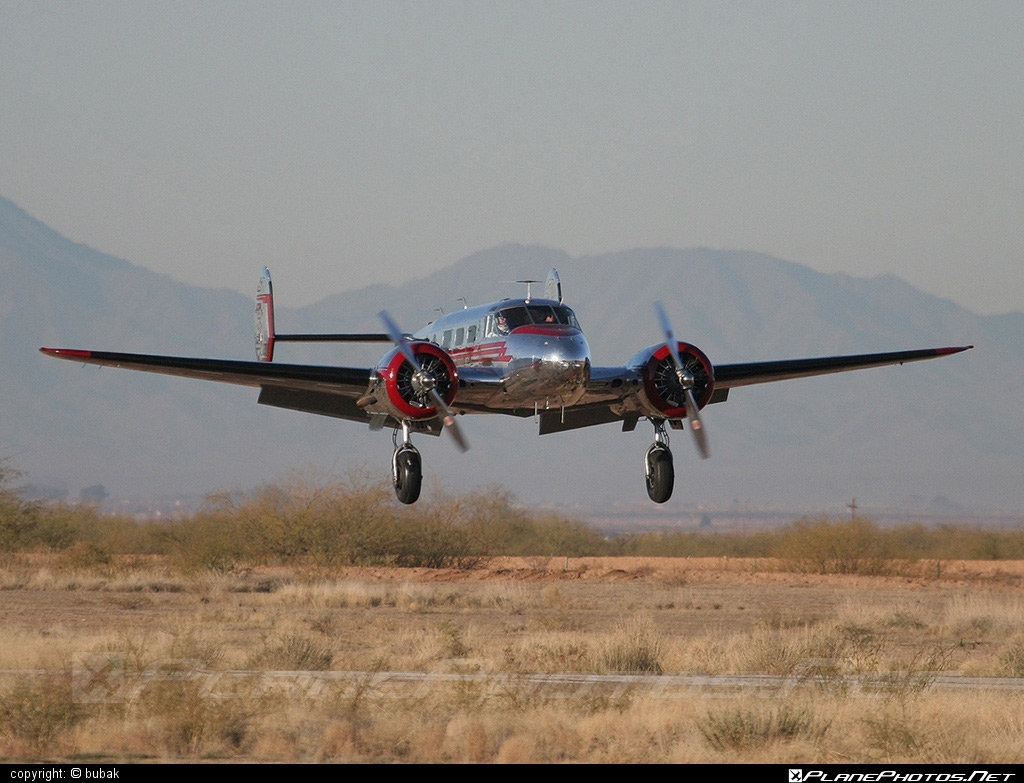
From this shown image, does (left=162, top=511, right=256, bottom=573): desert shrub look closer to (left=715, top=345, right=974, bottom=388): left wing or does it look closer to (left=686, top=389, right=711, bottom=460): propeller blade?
(left=715, top=345, right=974, bottom=388): left wing

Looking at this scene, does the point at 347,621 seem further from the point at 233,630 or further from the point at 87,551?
the point at 87,551

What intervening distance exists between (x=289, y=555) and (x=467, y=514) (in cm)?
1187

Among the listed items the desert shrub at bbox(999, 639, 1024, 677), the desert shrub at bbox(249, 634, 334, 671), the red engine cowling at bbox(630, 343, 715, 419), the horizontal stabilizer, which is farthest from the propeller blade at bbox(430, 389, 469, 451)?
the desert shrub at bbox(999, 639, 1024, 677)

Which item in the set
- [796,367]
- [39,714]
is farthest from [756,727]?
[796,367]

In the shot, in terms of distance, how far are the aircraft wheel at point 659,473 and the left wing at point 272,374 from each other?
6006 millimetres

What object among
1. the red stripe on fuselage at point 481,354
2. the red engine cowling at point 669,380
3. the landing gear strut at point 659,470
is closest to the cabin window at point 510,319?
the red stripe on fuselage at point 481,354

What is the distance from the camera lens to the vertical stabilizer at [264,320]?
36750mm

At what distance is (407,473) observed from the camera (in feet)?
86.6

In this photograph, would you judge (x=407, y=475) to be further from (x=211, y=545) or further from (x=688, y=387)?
(x=211, y=545)

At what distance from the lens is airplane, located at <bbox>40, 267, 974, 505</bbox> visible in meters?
25.9

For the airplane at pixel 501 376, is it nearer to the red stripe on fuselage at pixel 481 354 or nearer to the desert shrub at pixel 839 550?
the red stripe on fuselage at pixel 481 354

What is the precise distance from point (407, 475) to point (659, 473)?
5.26m
